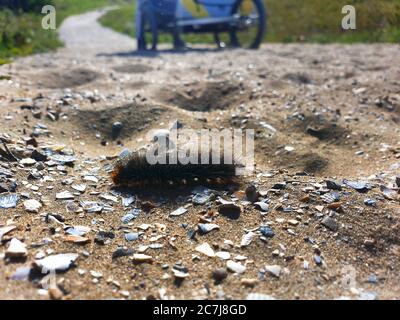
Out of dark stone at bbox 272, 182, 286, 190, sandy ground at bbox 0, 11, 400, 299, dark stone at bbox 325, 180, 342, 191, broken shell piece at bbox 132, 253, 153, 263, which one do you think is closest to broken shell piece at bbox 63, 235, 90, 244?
sandy ground at bbox 0, 11, 400, 299

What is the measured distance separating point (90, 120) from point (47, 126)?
44 cm

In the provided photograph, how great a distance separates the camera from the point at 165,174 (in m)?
3.02

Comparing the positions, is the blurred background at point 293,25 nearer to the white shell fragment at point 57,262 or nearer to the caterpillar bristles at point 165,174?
the caterpillar bristles at point 165,174

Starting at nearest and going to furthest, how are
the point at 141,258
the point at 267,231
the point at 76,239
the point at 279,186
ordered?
the point at 141,258
the point at 76,239
the point at 267,231
the point at 279,186

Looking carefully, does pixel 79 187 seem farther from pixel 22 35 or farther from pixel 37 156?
pixel 22 35

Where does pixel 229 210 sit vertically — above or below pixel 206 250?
above

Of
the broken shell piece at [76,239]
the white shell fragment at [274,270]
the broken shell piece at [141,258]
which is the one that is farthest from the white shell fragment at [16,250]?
the white shell fragment at [274,270]

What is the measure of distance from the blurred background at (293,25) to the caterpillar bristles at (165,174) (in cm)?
425

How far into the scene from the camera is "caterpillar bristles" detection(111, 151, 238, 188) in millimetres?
3023

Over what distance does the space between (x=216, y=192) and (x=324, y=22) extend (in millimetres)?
11297

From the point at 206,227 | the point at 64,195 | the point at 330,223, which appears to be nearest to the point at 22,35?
the point at 64,195

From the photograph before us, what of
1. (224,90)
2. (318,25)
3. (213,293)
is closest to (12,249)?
(213,293)

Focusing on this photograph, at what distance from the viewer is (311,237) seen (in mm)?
2523

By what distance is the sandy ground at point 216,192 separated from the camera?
7.16ft
